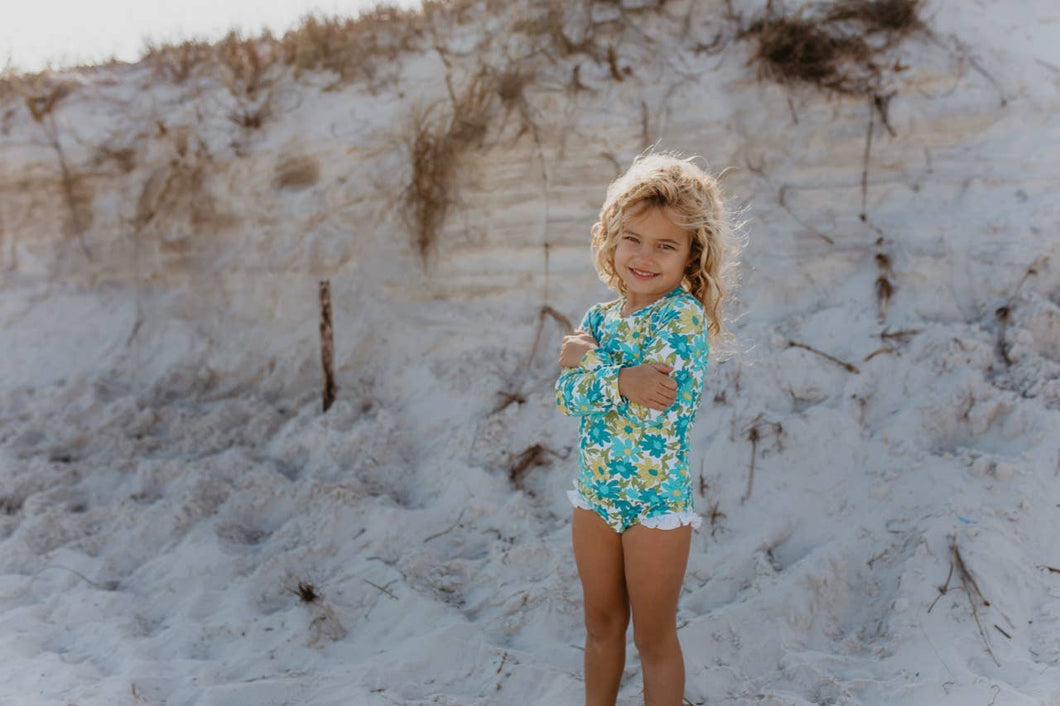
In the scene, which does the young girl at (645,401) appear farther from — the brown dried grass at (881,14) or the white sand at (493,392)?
the brown dried grass at (881,14)

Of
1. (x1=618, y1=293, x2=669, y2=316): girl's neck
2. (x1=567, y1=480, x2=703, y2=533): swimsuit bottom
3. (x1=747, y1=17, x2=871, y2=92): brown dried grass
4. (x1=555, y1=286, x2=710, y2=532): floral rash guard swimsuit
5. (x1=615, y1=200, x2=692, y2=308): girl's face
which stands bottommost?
(x1=567, y1=480, x2=703, y2=533): swimsuit bottom

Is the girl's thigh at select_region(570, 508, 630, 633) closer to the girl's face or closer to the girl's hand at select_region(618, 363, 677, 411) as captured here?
the girl's hand at select_region(618, 363, 677, 411)

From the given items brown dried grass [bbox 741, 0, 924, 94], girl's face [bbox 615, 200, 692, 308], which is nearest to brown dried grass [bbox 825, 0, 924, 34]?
brown dried grass [bbox 741, 0, 924, 94]

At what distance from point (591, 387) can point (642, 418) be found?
0.47ft

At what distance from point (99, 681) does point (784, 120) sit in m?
3.71

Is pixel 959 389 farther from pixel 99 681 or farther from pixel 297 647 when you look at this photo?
pixel 99 681

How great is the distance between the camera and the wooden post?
4.31 metres

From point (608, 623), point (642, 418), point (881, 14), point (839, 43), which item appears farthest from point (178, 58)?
point (608, 623)

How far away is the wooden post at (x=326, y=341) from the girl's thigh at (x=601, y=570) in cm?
247

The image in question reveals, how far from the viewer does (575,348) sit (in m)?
2.10

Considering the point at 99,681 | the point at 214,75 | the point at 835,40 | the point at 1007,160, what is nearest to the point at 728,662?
the point at 99,681

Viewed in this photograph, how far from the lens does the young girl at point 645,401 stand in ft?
6.44

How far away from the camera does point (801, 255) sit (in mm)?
3934

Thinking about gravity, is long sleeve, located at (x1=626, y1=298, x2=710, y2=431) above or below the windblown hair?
below
